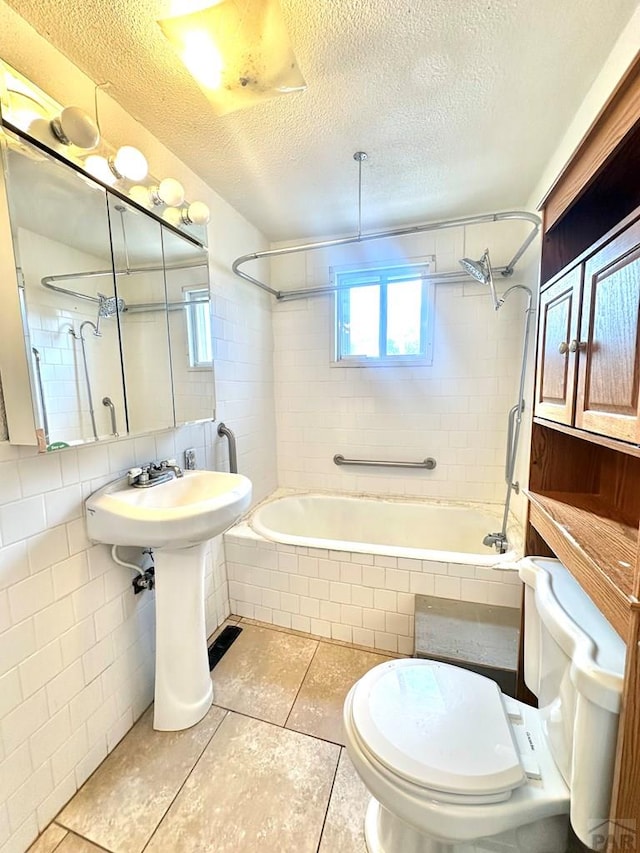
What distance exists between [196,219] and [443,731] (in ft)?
6.47

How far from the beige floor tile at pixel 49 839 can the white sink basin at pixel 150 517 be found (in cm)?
87

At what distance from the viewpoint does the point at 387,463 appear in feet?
8.42

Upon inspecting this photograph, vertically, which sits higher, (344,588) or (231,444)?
(231,444)

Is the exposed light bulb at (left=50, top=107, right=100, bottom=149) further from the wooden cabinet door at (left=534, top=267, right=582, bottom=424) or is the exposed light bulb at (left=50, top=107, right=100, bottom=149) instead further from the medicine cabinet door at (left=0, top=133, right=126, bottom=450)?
the wooden cabinet door at (left=534, top=267, right=582, bottom=424)

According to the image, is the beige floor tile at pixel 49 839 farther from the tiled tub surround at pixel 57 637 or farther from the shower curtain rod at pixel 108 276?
the shower curtain rod at pixel 108 276

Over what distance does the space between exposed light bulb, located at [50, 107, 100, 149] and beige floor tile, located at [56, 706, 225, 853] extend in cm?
212

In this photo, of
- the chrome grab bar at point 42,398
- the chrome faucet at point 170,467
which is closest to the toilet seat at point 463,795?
the chrome faucet at point 170,467

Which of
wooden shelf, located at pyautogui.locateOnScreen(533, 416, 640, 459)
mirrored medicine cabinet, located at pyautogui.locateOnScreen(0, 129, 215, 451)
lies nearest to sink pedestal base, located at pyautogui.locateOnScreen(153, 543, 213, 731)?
mirrored medicine cabinet, located at pyautogui.locateOnScreen(0, 129, 215, 451)

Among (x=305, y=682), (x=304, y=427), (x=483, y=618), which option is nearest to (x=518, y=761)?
(x=483, y=618)

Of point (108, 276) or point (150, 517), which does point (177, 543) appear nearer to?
point (150, 517)

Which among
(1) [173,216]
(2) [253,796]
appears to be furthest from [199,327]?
(2) [253,796]

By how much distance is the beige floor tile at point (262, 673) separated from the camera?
4.88 ft

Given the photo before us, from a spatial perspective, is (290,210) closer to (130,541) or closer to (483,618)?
(130,541)

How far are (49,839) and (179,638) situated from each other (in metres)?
0.59
